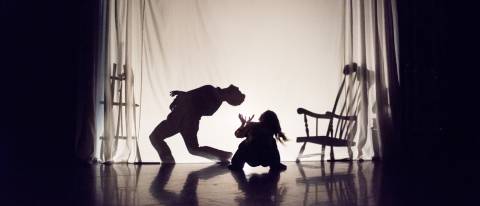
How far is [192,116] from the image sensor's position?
357 centimetres

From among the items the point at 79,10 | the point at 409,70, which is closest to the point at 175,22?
the point at 79,10

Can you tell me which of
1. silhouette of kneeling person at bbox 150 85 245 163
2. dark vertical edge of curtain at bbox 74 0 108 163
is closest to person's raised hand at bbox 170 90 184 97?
silhouette of kneeling person at bbox 150 85 245 163

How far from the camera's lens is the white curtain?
3600mm

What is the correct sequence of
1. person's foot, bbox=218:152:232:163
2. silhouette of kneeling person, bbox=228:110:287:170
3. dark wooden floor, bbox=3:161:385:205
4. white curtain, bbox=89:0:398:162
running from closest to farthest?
dark wooden floor, bbox=3:161:385:205
silhouette of kneeling person, bbox=228:110:287:170
person's foot, bbox=218:152:232:163
white curtain, bbox=89:0:398:162

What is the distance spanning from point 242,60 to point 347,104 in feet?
3.54

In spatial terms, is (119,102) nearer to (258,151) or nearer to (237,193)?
(258,151)

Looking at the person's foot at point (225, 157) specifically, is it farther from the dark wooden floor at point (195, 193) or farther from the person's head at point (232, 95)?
the dark wooden floor at point (195, 193)

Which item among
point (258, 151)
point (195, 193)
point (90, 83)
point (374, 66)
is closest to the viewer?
point (195, 193)

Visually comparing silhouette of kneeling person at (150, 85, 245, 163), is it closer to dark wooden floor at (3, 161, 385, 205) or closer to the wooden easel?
the wooden easel

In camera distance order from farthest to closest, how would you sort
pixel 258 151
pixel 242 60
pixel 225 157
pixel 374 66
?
pixel 374 66 → pixel 242 60 → pixel 225 157 → pixel 258 151

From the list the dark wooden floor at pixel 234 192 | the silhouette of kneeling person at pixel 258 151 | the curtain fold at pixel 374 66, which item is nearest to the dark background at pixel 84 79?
the curtain fold at pixel 374 66

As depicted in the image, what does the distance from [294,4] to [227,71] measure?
94 cm

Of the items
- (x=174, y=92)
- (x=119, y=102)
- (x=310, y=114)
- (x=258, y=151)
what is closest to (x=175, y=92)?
(x=174, y=92)

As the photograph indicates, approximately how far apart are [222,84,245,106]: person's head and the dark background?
4.05ft
